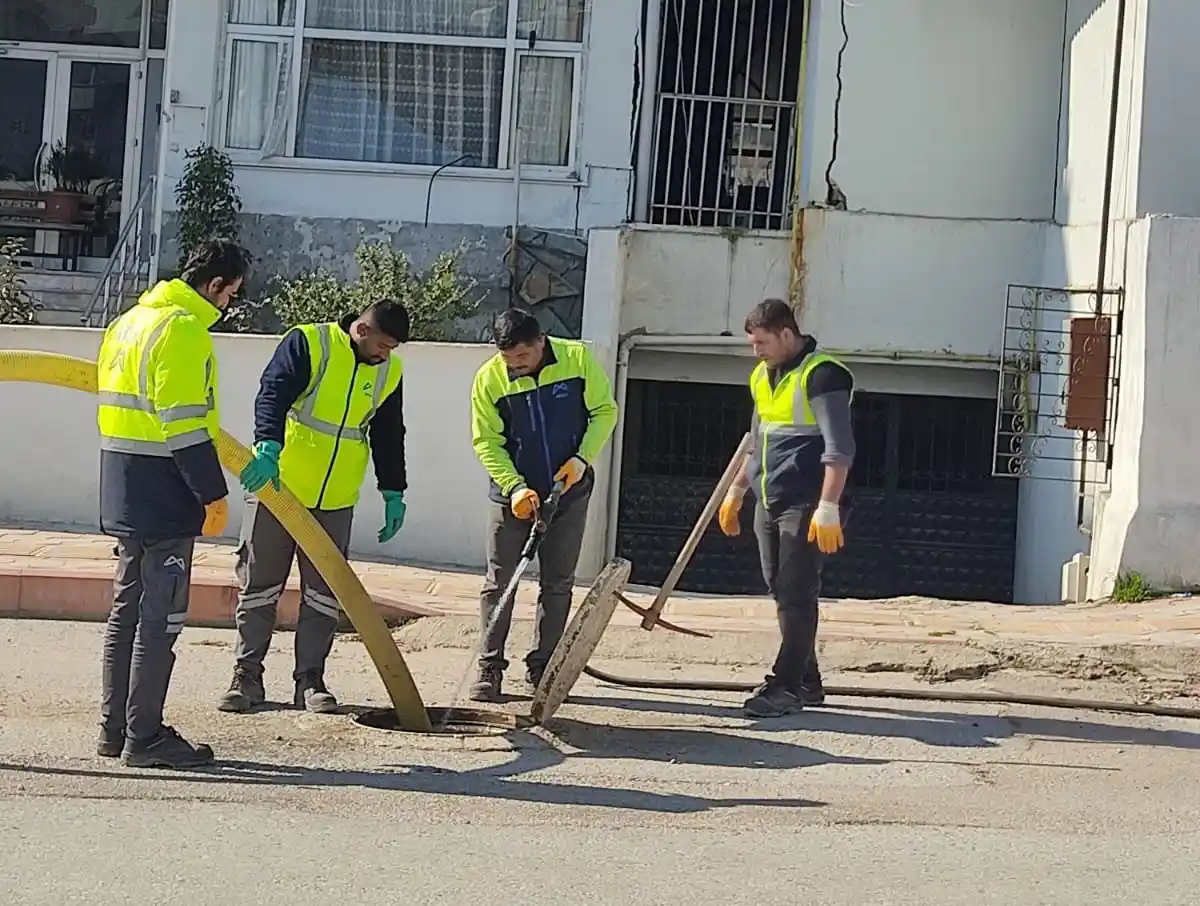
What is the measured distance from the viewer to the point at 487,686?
24.5ft

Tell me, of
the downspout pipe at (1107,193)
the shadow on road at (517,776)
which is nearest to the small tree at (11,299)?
the shadow on road at (517,776)

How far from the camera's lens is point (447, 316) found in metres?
12.7

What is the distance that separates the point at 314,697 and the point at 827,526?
229 centimetres

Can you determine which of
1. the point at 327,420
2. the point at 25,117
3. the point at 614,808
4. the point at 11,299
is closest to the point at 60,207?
the point at 25,117

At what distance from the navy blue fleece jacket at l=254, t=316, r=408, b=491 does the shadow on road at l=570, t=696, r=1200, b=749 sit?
146 centimetres

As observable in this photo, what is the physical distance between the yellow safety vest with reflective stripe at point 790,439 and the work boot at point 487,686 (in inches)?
56.4

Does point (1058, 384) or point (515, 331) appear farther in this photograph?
point (1058, 384)

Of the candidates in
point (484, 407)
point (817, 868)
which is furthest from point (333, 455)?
point (817, 868)

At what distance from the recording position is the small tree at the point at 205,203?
14.0 m

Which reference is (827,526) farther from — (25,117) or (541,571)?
(25,117)

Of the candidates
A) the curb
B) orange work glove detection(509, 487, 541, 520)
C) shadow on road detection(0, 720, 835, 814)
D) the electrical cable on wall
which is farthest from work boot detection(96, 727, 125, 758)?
the electrical cable on wall

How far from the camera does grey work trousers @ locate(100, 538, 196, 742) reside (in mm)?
6039

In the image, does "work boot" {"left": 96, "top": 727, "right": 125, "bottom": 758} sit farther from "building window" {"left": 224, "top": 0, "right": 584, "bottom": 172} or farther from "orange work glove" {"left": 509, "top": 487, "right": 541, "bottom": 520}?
"building window" {"left": 224, "top": 0, "right": 584, "bottom": 172}

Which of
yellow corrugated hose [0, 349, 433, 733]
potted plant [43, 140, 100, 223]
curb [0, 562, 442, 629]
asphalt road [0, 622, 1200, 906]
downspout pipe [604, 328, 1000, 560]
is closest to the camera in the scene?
asphalt road [0, 622, 1200, 906]
